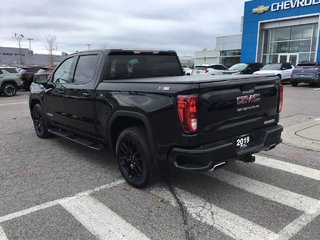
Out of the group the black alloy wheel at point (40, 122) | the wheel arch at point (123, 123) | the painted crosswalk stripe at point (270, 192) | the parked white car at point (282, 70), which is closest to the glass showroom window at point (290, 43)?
the parked white car at point (282, 70)

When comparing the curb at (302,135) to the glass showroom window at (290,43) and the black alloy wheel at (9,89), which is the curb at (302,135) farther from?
the glass showroom window at (290,43)

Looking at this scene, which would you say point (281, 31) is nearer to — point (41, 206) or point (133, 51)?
point (133, 51)

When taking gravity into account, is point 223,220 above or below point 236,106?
below

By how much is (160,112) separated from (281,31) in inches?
1349

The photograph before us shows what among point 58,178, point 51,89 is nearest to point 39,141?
point 51,89

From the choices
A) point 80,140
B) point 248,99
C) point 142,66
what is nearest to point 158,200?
point 248,99

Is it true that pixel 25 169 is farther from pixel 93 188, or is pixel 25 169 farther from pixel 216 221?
pixel 216 221

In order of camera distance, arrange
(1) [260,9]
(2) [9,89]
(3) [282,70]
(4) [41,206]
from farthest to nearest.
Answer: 1. (1) [260,9]
2. (3) [282,70]
3. (2) [9,89]
4. (4) [41,206]

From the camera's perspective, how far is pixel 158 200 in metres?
4.16

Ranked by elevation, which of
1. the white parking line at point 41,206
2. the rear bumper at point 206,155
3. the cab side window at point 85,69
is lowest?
the white parking line at point 41,206

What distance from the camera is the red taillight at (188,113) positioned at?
3.61 meters

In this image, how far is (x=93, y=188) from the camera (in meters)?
4.59

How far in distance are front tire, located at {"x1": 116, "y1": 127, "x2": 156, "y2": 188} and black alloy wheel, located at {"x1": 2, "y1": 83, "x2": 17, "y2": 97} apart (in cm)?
1526

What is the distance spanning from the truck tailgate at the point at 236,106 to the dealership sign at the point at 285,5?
98.8 feet
